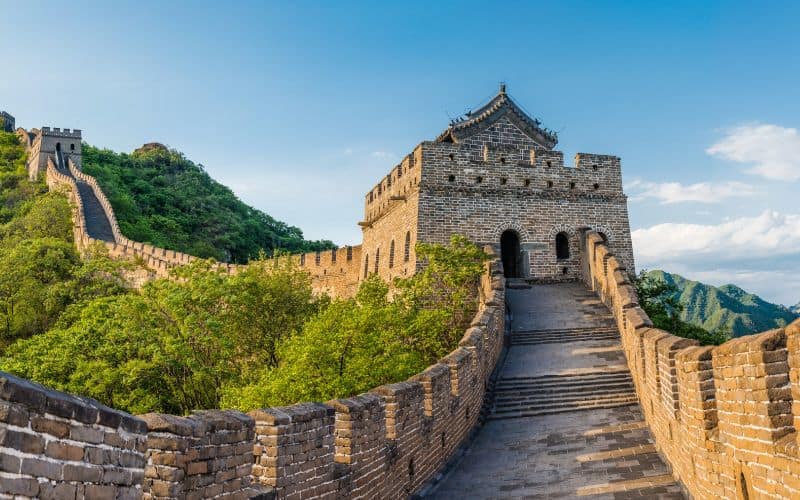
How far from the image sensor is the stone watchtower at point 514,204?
2139cm

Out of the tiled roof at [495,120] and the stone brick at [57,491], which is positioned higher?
the tiled roof at [495,120]

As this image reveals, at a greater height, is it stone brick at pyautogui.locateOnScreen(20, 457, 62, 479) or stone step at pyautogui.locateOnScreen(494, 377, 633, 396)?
stone brick at pyautogui.locateOnScreen(20, 457, 62, 479)

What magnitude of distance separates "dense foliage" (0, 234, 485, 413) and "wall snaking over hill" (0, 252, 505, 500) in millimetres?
3098

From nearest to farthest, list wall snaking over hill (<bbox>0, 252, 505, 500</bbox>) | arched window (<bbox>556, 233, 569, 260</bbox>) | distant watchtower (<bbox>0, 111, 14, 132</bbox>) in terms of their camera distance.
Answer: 1. wall snaking over hill (<bbox>0, 252, 505, 500</bbox>)
2. arched window (<bbox>556, 233, 569, 260</bbox>)
3. distant watchtower (<bbox>0, 111, 14, 132</bbox>)

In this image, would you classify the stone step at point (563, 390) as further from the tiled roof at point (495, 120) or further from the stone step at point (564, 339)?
the tiled roof at point (495, 120)

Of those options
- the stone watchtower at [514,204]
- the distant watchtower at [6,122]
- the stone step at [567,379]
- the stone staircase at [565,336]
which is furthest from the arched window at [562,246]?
the distant watchtower at [6,122]

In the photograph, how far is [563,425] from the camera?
1224 centimetres

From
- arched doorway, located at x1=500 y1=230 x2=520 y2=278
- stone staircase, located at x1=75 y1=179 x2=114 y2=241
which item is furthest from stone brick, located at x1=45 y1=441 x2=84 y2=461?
stone staircase, located at x1=75 y1=179 x2=114 y2=241

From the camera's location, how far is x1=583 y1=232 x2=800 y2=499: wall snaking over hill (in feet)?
15.4

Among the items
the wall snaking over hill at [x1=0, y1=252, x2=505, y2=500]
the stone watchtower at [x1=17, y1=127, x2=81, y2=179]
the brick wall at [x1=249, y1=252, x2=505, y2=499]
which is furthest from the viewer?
the stone watchtower at [x1=17, y1=127, x2=81, y2=179]

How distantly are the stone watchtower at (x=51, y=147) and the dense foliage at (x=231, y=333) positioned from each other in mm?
46820

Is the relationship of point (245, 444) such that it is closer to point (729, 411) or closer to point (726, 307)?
point (729, 411)

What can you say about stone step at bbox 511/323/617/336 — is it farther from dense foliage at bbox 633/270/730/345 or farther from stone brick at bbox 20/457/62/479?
stone brick at bbox 20/457/62/479

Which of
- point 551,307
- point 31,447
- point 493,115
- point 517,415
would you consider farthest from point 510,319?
point 31,447
